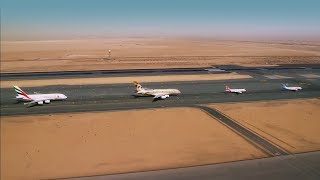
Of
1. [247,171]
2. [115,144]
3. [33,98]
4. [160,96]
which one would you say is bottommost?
[247,171]

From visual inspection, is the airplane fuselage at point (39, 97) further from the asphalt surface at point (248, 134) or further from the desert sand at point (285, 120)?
the desert sand at point (285, 120)

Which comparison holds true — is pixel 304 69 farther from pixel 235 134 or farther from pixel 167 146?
pixel 167 146

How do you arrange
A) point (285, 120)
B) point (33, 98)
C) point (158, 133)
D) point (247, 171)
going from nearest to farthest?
1. point (247, 171)
2. point (158, 133)
3. point (285, 120)
4. point (33, 98)

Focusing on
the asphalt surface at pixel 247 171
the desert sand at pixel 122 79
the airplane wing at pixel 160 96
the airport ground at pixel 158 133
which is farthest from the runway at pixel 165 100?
the asphalt surface at pixel 247 171

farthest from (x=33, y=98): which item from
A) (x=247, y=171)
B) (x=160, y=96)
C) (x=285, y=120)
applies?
(x=285, y=120)

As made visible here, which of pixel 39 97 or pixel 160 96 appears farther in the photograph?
pixel 160 96

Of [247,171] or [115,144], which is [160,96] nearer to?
[115,144]

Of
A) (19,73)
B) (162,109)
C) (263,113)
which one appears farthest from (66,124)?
(19,73)
